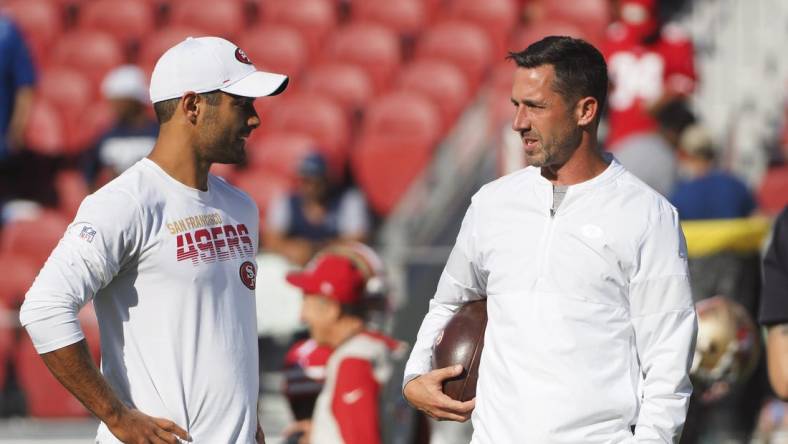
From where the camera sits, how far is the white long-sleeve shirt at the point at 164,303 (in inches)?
138

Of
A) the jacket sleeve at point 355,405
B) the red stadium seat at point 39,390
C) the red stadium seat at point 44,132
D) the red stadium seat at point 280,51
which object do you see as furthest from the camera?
the red stadium seat at point 280,51

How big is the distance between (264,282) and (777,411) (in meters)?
2.97

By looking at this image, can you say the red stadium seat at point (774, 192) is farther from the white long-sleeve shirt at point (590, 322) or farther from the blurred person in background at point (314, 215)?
the white long-sleeve shirt at point (590, 322)

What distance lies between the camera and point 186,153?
12.3 feet

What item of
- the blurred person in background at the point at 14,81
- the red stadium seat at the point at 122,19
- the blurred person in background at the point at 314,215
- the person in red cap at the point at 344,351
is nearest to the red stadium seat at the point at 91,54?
the red stadium seat at the point at 122,19

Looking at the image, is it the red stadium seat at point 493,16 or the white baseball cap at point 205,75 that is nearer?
the white baseball cap at point 205,75

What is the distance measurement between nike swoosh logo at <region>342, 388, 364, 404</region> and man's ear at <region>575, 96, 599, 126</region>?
164 centimetres

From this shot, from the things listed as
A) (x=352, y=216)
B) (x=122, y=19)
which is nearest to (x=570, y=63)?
(x=352, y=216)

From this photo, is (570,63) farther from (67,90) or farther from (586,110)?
(67,90)

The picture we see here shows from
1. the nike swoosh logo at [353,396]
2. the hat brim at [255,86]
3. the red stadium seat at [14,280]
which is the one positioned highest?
the hat brim at [255,86]

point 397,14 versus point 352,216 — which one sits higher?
point 397,14

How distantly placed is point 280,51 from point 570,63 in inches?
347

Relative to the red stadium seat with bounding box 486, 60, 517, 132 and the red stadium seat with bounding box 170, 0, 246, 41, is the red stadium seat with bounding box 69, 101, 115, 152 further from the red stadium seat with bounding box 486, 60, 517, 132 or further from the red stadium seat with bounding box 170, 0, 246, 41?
the red stadium seat with bounding box 486, 60, 517, 132

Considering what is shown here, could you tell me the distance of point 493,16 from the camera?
39.1 ft
